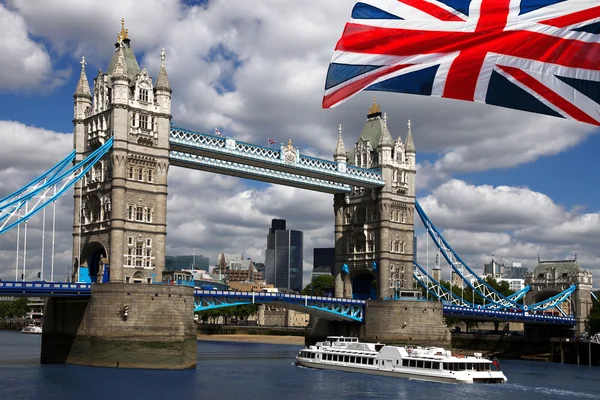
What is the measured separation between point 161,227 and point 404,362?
2327cm

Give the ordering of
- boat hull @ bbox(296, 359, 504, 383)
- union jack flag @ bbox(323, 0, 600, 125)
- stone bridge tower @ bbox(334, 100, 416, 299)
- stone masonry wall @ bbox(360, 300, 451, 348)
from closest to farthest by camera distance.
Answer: union jack flag @ bbox(323, 0, 600, 125) → boat hull @ bbox(296, 359, 504, 383) → stone masonry wall @ bbox(360, 300, 451, 348) → stone bridge tower @ bbox(334, 100, 416, 299)

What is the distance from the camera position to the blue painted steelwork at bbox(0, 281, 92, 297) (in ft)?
190

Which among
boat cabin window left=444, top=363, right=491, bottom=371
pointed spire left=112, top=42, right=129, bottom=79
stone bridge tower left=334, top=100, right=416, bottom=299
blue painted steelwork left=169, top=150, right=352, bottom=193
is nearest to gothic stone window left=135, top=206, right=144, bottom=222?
blue painted steelwork left=169, top=150, right=352, bottom=193

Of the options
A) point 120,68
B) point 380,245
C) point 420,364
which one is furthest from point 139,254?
point 380,245

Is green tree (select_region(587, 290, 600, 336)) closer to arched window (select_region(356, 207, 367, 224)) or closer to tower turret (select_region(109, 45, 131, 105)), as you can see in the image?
arched window (select_region(356, 207, 367, 224))

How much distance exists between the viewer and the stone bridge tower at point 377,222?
88.6m

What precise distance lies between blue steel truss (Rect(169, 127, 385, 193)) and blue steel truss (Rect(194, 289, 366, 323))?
12.1 metres

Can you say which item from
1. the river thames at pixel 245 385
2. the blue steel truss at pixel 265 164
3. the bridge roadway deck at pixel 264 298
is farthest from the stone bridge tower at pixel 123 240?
the blue steel truss at pixel 265 164

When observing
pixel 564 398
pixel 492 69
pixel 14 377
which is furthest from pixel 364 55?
pixel 14 377

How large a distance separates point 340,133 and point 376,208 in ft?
34.3

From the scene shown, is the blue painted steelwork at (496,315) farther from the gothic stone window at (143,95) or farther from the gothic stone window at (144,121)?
the gothic stone window at (143,95)

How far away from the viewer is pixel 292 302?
77.7 metres

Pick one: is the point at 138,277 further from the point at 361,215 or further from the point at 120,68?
the point at 361,215

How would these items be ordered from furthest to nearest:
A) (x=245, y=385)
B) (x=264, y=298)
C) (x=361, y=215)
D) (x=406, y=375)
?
1. (x=361, y=215)
2. (x=264, y=298)
3. (x=406, y=375)
4. (x=245, y=385)
